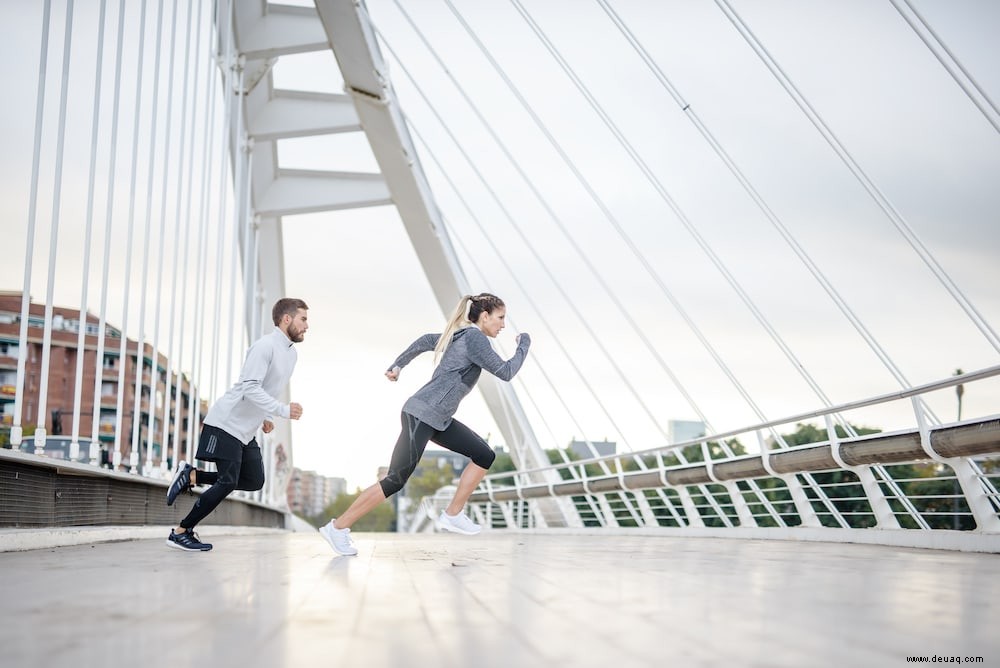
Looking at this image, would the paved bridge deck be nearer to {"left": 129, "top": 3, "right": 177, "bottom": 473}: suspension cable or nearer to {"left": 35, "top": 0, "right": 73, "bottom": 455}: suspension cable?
{"left": 35, "top": 0, "right": 73, "bottom": 455}: suspension cable

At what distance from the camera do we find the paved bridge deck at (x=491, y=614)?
2.01 meters

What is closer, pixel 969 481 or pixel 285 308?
pixel 969 481

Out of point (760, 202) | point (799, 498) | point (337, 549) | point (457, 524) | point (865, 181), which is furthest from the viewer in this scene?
point (760, 202)

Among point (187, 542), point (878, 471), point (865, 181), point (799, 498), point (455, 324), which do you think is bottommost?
point (187, 542)

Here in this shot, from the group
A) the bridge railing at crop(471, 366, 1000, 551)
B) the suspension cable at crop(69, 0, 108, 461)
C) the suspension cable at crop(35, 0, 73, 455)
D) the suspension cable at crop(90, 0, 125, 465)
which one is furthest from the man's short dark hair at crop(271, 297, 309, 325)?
the bridge railing at crop(471, 366, 1000, 551)

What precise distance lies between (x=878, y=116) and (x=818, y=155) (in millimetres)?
3060

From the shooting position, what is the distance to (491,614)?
8.90ft

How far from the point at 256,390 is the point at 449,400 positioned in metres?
1.09

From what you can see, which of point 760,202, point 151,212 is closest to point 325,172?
point 151,212

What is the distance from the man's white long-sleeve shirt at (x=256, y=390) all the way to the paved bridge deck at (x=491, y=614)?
1422 millimetres

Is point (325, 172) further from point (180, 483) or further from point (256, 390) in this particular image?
point (256, 390)

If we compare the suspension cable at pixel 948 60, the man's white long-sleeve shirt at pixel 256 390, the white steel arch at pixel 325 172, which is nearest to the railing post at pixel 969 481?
the suspension cable at pixel 948 60

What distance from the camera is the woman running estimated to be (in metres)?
5.89

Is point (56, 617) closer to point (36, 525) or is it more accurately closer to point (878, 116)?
point (36, 525)
